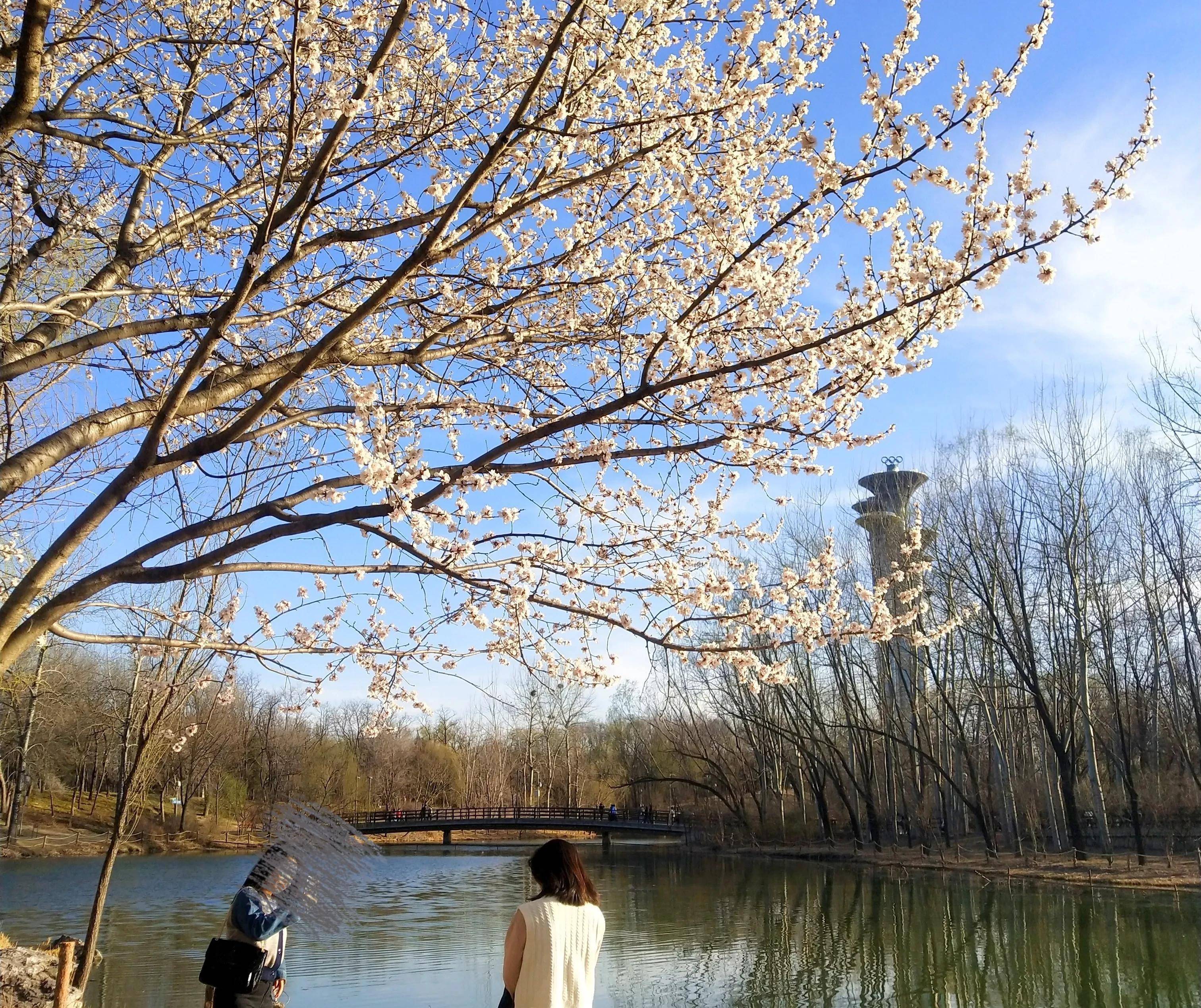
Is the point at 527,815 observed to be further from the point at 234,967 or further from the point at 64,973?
the point at 234,967

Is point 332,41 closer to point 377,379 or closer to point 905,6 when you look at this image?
point 377,379

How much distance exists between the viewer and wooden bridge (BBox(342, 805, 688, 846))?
3441 centimetres

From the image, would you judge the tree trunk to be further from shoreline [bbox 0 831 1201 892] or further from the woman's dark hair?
the woman's dark hair

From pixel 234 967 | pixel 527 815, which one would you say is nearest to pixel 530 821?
pixel 527 815

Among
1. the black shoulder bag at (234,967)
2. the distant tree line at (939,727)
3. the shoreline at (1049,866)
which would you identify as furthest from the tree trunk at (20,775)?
the black shoulder bag at (234,967)

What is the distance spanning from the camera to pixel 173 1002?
8758 mm

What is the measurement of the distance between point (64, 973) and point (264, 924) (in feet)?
11.0

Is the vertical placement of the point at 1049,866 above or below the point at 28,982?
below

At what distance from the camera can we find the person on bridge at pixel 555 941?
9.04 ft

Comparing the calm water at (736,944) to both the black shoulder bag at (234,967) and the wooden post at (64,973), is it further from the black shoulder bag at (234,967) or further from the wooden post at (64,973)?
the black shoulder bag at (234,967)

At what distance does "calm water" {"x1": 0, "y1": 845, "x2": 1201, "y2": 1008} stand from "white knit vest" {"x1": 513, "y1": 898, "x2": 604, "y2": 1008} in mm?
6792

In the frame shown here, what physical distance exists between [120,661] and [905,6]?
72.9 ft

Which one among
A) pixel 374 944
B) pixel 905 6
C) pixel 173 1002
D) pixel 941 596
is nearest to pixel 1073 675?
pixel 941 596

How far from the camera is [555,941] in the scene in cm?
277
